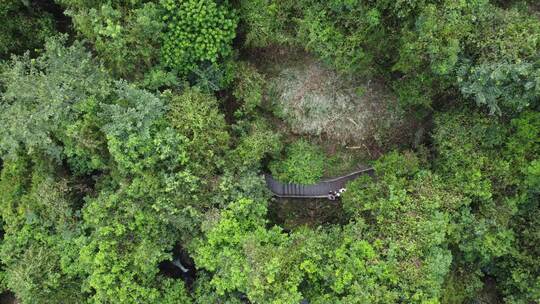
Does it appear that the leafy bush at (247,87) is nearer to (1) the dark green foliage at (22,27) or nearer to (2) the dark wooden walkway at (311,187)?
(2) the dark wooden walkway at (311,187)

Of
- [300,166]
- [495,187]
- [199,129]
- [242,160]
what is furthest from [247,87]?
[495,187]

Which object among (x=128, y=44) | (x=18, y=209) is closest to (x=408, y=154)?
(x=128, y=44)

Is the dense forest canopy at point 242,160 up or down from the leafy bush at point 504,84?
down

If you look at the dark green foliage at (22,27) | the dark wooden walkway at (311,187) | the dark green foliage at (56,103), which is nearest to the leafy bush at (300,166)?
the dark wooden walkway at (311,187)

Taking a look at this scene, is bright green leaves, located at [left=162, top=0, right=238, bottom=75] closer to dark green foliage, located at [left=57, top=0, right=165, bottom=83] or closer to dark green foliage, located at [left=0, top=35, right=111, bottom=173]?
dark green foliage, located at [left=57, top=0, right=165, bottom=83]

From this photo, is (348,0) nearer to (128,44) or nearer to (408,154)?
(408,154)

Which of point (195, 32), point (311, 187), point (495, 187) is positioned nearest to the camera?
point (495, 187)

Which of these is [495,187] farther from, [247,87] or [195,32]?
[195,32]
